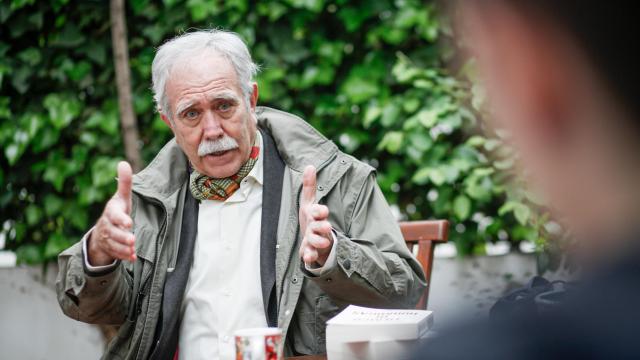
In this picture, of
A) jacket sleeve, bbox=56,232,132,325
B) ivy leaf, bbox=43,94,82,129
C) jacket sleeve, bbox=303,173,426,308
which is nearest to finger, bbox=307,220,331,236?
jacket sleeve, bbox=303,173,426,308

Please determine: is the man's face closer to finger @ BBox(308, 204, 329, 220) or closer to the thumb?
the thumb

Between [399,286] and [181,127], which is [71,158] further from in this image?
[399,286]

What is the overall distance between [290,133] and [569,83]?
2.06 metres

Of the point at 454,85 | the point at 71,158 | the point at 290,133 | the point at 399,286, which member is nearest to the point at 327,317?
the point at 399,286

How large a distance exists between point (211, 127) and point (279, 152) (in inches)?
10.0

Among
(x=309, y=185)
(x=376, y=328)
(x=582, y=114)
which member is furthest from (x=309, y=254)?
(x=582, y=114)

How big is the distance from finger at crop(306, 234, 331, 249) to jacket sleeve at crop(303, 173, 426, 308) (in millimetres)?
107

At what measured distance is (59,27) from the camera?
13.6 ft

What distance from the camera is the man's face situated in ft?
8.30

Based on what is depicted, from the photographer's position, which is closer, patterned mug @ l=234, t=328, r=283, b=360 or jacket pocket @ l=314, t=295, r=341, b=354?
patterned mug @ l=234, t=328, r=283, b=360

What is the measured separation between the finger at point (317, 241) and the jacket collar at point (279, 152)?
1.93 ft

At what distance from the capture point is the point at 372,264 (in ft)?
7.11

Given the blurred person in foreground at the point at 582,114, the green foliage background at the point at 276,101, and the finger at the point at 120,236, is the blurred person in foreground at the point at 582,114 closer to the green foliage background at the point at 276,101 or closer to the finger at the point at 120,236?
the finger at the point at 120,236

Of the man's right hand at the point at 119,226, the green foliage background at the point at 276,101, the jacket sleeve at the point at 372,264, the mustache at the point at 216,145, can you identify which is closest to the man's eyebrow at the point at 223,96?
the mustache at the point at 216,145
